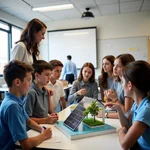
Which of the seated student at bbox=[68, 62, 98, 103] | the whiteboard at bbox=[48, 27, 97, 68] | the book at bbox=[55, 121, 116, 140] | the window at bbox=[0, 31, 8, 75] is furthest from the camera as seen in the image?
the whiteboard at bbox=[48, 27, 97, 68]

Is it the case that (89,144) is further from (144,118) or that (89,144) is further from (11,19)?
(11,19)

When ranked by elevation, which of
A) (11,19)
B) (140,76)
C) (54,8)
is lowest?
(140,76)

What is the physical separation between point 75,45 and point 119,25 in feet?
5.39

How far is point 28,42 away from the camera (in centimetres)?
197

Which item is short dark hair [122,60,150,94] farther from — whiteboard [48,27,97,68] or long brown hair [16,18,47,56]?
whiteboard [48,27,97,68]

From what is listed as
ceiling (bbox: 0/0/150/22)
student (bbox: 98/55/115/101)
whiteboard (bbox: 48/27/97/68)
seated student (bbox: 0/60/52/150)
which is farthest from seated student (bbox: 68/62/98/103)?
whiteboard (bbox: 48/27/97/68)

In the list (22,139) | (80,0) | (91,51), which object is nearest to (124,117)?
(22,139)

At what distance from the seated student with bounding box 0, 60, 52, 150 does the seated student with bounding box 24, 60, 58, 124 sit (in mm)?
191

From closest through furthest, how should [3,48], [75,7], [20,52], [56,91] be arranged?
1. [20,52]
2. [56,91]
3. [75,7]
4. [3,48]

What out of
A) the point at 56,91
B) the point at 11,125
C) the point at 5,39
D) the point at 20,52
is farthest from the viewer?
the point at 5,39

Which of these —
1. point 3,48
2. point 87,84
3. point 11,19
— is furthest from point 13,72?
point 11,19

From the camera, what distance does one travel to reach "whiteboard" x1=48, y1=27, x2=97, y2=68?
646 centimetres

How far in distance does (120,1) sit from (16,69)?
14.3 ft

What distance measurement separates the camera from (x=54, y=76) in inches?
96.3
